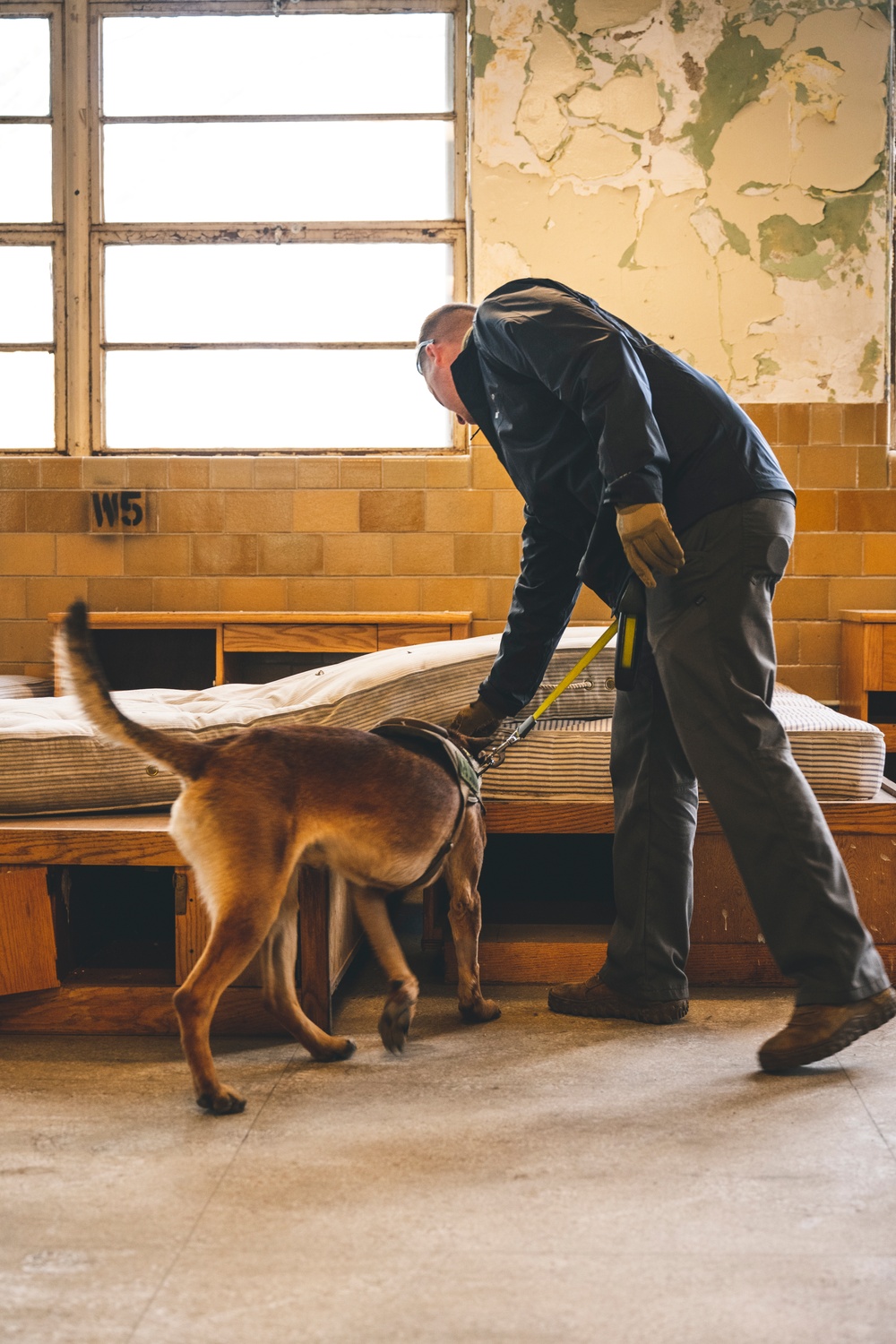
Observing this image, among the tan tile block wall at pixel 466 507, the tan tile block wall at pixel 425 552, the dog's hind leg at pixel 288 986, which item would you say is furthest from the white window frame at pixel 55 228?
the dog's hind leg at pixel 288 986

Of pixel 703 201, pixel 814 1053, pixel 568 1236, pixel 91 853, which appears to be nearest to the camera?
pixel 568 1236

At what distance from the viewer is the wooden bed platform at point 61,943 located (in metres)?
2.05

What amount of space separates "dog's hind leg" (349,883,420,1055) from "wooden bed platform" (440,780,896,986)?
0.47 meters

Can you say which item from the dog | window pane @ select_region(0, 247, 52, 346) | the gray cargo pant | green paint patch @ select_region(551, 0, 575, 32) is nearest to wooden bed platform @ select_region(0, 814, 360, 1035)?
the dog

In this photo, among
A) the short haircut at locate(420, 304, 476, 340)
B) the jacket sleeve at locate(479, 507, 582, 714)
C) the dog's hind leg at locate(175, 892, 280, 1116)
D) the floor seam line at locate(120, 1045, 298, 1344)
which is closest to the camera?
the floor seam line at locate(120, 1045, 298, 1344)

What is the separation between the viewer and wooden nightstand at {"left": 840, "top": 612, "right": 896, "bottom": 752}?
3986 mm

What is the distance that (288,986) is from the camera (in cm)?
192

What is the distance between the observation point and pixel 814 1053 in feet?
5.88

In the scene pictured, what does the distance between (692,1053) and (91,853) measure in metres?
1.18

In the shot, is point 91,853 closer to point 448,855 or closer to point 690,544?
point 448,855

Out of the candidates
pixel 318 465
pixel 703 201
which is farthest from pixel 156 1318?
pixel 703 201

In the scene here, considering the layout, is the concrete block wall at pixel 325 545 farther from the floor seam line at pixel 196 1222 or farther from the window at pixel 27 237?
the floor seam line at pixel 196 1222

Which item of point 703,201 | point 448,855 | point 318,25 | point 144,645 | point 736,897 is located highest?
point 318,25

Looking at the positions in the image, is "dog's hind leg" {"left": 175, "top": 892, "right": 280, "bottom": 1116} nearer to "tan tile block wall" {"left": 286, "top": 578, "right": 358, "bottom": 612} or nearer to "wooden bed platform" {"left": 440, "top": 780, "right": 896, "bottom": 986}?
"wooden bed platform" {"left": 440, "top": 780, "right": 896, "bottom": 986}
